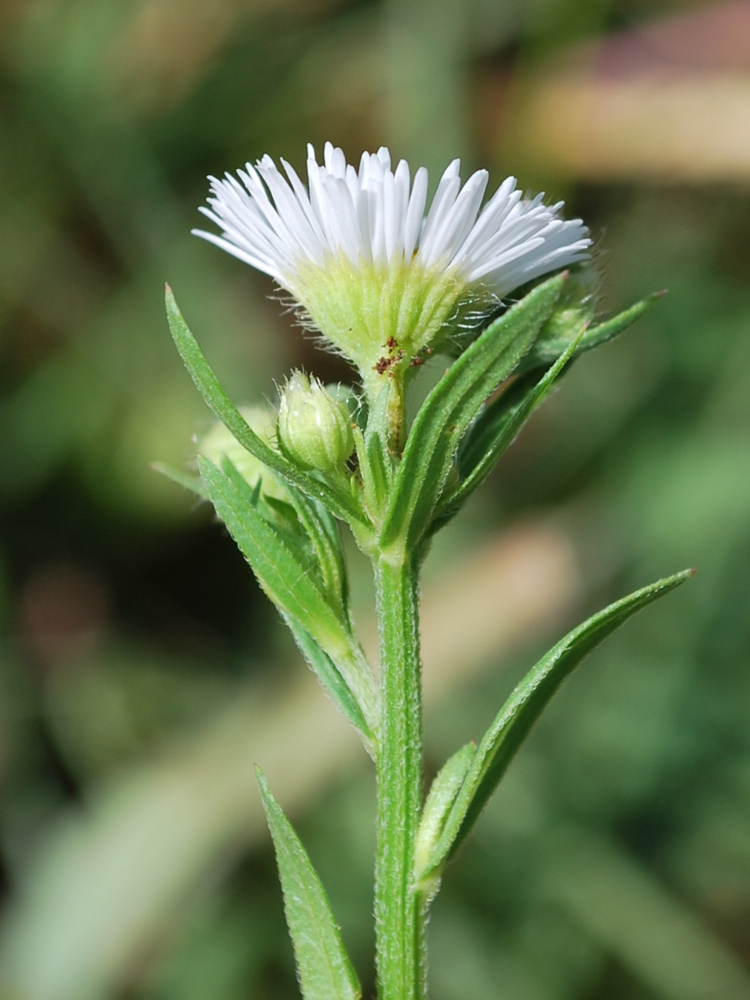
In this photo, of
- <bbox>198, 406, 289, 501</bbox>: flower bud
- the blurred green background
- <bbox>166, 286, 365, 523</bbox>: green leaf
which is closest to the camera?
<bbox>166, 286, 365, 523</bbox>: green leaf

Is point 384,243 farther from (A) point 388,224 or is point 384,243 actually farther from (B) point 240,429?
(B) point 240,429

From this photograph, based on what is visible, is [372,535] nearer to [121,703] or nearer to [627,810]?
[627,810]

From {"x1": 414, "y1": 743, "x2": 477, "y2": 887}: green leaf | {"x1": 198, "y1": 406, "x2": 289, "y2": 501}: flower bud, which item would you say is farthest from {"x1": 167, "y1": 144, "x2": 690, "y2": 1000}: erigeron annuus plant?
{"x1": 198, "y1": 406, "x2": 289, "y2": 501}: flower bud

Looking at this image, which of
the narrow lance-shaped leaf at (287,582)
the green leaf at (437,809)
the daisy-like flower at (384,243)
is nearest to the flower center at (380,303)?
the daisy-like flower at (384,243)

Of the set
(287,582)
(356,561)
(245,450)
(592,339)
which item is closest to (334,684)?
(287,582)

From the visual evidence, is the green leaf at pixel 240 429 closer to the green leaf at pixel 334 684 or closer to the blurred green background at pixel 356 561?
the green leaf at pixel 334 684

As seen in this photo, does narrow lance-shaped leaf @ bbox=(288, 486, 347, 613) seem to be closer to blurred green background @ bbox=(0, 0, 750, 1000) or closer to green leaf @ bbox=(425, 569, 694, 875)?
green leaf @ bbox=(425, 569, 694, 875)
